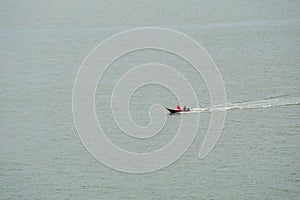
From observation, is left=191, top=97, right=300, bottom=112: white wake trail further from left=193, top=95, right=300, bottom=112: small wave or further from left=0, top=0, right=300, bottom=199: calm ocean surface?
left=0, top=0, right=300, bottom=199: calm ocean surface

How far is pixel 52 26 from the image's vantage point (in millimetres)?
56469

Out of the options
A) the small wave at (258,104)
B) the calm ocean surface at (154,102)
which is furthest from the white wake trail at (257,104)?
the calm ocean surface at (154,102)

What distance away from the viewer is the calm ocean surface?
25547 millimetres

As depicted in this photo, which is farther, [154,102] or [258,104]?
[154,102]

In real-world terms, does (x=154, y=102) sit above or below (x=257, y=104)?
below

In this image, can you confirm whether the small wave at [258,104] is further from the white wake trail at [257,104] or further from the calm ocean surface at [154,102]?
the calm ocean surface at [154,102]

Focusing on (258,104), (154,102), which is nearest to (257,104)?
(258,104)

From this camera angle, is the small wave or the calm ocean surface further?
the small wave

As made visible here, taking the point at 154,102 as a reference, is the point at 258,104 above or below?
above

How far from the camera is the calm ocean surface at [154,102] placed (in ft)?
83.8

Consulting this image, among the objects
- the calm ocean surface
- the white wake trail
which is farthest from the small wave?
the calm ocean surface

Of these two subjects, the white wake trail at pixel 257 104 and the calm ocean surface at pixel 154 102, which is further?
the white wake trail at pixel 257 104

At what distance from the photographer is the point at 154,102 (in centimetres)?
3484

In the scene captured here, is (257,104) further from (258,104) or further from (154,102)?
(154,102)
